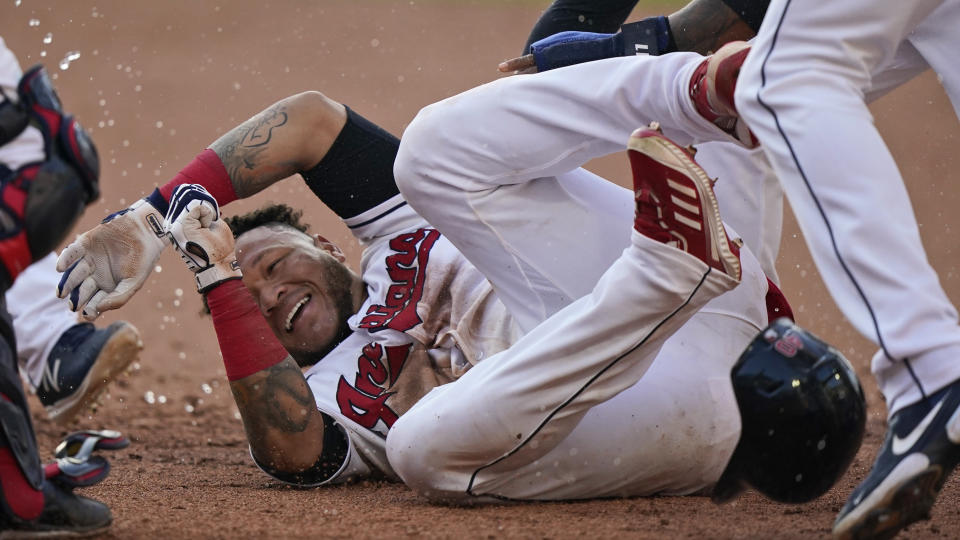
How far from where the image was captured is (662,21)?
9.43ft

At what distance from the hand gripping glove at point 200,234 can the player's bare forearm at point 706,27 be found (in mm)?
1285

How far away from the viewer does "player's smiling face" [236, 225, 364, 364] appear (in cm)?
326

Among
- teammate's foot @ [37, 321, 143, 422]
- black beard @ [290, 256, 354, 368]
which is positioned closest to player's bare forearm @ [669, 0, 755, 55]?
black beard @ [290, 256, 354, 368]

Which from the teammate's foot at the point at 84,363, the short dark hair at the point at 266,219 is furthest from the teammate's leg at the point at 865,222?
the short dark hair at the point at 266,219

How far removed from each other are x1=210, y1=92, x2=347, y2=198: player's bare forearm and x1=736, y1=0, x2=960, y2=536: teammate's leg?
1620 mm

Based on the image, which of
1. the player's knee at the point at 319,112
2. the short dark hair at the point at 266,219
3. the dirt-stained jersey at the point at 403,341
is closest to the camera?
the dirt-stained jersey at the point at 403,341

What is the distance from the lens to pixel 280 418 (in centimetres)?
270

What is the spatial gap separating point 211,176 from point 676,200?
1.48 meters

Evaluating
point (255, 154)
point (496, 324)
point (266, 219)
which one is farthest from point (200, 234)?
point (266, 219)

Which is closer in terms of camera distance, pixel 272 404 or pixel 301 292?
pixel 272 404

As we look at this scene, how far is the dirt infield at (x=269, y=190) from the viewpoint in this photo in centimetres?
221

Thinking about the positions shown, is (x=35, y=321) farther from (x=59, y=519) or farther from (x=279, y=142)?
(x=279, y=142)

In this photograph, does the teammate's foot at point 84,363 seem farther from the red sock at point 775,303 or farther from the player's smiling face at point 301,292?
the red sock at point 775,303

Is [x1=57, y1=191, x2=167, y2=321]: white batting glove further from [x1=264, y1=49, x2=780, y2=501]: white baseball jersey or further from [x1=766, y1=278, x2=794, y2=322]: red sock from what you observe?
[x1=766, y1=278, x2=794, y2=322]: red sock
